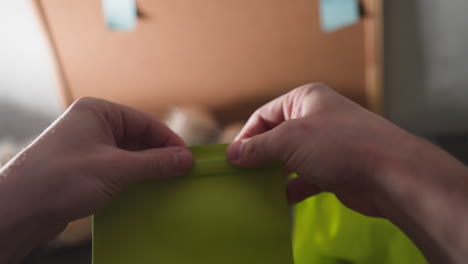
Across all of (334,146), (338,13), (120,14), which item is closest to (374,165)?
(334,146)

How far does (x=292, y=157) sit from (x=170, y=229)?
0.17 metres

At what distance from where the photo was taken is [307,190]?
609 millimetres

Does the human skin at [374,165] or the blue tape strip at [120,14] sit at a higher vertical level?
the blue tape strip at [120,14]

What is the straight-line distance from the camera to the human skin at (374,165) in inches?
15.7

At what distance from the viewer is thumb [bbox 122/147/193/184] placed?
0.48 metres

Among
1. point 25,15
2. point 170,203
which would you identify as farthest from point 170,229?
point 25,15

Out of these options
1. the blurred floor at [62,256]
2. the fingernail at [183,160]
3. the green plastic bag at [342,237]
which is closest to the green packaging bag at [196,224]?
the fingernail at [183,160]

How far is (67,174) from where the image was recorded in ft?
1.48

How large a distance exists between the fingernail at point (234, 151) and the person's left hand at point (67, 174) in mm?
49

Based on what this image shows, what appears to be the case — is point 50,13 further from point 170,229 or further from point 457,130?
point 457,130

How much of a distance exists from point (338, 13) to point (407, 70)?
0.99 ft

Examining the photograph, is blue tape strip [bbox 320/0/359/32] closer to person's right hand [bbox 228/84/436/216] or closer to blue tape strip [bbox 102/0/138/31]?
blue tape strip [bbox 102/0/138/31]

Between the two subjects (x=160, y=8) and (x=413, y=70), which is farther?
(x=413, y=70)

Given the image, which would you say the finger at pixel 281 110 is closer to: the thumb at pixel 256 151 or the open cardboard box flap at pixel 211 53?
the thumb at pixel 256 151
